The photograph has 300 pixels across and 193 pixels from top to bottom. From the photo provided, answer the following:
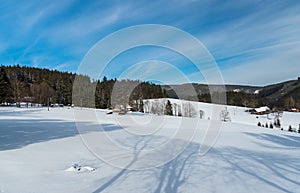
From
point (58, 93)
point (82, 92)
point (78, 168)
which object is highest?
point (58, 93)

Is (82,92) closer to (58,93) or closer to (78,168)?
(78,168)

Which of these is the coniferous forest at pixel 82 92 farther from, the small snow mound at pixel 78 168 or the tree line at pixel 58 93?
the small snow mound at pixel 78 168

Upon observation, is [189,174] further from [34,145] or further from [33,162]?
[34,145]

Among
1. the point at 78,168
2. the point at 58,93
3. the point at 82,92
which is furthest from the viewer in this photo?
the point at 58,93

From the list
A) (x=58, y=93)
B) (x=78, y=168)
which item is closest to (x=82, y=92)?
(x=78, y=168)

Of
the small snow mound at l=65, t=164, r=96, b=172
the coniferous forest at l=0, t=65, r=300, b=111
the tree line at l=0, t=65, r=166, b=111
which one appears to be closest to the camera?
the small snow mound at l=65, t=164, r=96, b=172

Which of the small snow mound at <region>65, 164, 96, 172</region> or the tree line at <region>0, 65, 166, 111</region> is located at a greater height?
the tree line at <region>0, 65, 166, 111</region>

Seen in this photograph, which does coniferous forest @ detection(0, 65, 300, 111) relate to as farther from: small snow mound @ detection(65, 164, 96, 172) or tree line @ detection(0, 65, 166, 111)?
small snow mound @ detection(65, 164, 96, 172)

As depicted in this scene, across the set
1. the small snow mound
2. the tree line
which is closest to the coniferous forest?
the tree line

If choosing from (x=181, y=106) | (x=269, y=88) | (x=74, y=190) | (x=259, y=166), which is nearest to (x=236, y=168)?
(x=259, y=166)

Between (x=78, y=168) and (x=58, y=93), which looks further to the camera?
(x=58, y=93)

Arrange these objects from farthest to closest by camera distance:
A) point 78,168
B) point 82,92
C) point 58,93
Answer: point 58,93 → point 82,92 → point 78,168

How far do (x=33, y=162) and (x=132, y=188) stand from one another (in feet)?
10.8

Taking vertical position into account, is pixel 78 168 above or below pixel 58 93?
below
